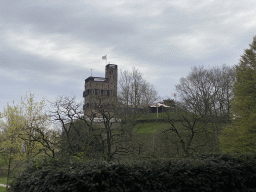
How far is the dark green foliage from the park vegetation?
50cm

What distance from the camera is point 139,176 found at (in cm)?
666

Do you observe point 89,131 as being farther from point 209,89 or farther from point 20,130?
point 209,89

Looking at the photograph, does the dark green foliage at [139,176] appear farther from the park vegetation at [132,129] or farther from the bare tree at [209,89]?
the bare tree at [209,89]

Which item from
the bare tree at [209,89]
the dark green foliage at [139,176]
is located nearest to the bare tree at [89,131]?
the dark green foliage at [139,176]

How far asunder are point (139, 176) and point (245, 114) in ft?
46.8

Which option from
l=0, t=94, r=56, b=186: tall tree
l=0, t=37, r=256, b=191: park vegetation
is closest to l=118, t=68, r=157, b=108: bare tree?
l=0, t=37, r=256, b=191: park vegetation

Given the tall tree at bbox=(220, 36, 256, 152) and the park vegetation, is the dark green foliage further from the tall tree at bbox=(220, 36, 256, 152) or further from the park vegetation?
the tall tree at bbox=(220, 36, 256, 152)

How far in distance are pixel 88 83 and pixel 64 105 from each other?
5389cm

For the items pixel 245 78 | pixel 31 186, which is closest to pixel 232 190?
pixel 31 186

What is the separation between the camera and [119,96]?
117ft

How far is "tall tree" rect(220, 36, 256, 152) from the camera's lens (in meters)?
17.2

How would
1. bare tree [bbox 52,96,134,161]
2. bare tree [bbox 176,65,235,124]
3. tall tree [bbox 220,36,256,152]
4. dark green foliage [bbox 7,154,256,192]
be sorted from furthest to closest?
bare tree [bbox 176,65,235,124] < tall tree [bbox 220,36,256,152] < bare tree [bbox 52,96,134,161] < dark green foliage [bbox 7,154,256,192]

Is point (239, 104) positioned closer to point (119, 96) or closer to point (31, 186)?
point (31, 186)

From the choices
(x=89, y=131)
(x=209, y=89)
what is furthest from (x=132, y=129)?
(x=209, y=89)
